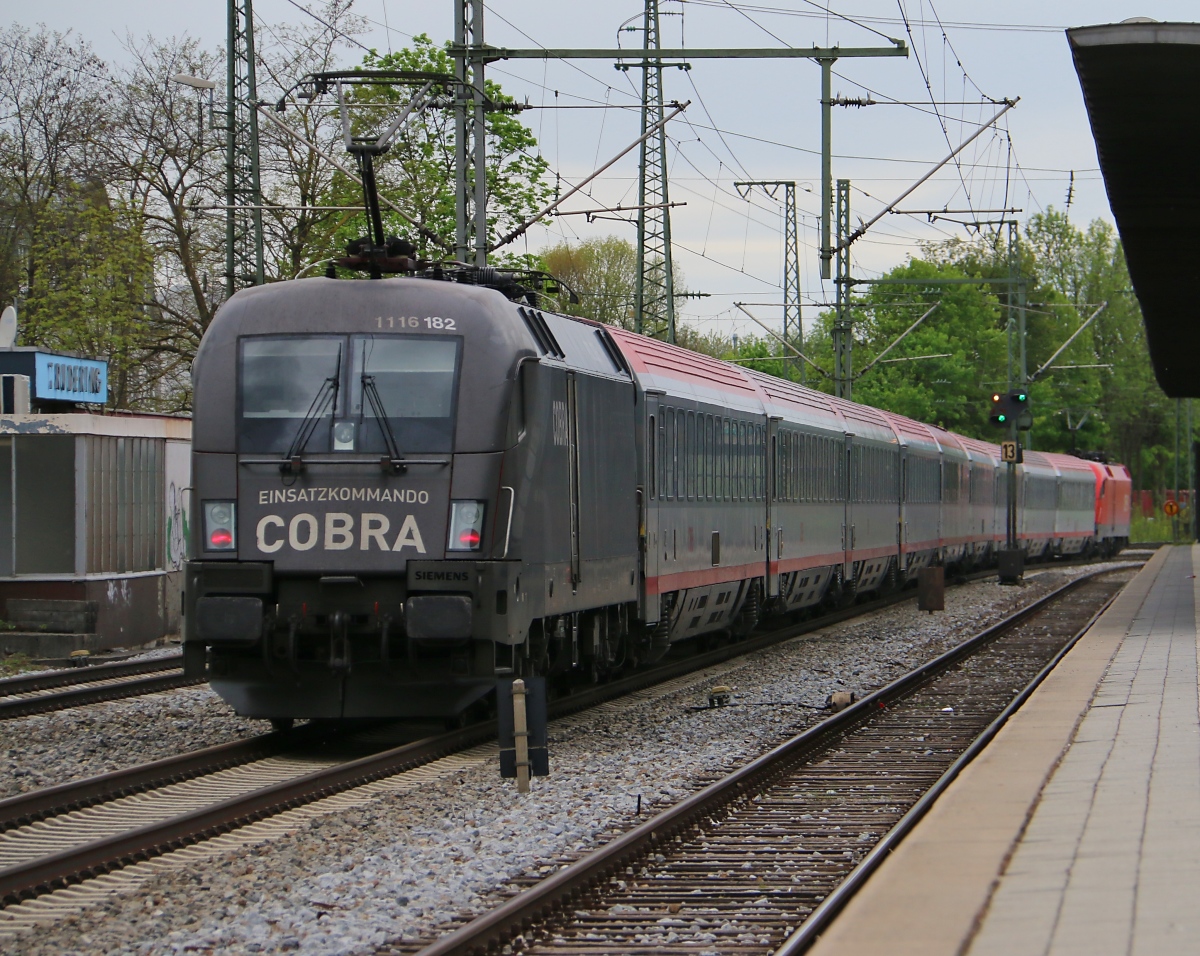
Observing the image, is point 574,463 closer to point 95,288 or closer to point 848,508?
point 848,508

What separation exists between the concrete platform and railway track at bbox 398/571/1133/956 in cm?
32

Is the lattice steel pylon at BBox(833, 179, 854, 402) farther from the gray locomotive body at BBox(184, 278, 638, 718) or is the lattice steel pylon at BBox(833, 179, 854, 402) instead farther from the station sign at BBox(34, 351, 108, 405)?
the gray locomotive body at BBox(184, 278, 638, 718)

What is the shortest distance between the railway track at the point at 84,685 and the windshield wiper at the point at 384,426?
433 centimetres

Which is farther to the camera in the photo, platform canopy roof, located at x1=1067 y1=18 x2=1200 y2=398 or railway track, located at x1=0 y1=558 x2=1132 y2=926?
platform canopy roof, located at x1=1067 y1=18 x2=1200 y2=398

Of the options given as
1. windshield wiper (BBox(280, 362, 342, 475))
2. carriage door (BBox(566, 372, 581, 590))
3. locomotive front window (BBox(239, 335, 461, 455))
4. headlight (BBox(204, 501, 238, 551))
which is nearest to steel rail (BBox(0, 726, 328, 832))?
headlight (BBox(204, 501, 238, 551))

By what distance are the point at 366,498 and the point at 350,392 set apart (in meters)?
0.76

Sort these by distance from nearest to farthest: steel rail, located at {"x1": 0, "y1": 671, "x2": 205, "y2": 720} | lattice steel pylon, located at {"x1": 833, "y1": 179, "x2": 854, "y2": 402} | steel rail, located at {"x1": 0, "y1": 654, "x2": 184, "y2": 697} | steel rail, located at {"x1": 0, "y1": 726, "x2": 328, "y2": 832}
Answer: steel rail, located at {"x1": 0, "y1": 726, "x2": 328, "y2": 832}
steel rail, located at {"x1": 0, "y1": 671, "x2": 205, "y2": 720}
steel rail, located at {"x1": 0, "y1": 654, "x2": 184, "y2": 697}
lattice steel pylon, located at {"x1": 833, "y1": 179, "x2": 854, "y2": 402}

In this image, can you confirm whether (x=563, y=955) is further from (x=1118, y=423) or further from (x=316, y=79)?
(x=1118, y=423)

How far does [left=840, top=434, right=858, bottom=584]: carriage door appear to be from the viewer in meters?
26.4

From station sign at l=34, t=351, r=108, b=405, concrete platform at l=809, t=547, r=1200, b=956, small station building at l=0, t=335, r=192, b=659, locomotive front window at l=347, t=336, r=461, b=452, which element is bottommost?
concrete platform at l=809, t=547, r=1200, b=956

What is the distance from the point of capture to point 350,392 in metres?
11.4

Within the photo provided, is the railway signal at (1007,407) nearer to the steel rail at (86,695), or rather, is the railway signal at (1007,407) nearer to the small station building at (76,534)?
the small station building at (76,534)

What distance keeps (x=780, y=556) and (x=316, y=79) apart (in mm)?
8468

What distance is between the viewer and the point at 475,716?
13.0 metres
